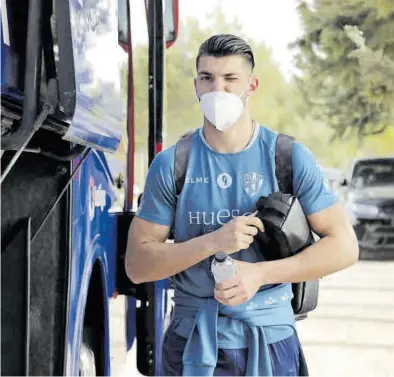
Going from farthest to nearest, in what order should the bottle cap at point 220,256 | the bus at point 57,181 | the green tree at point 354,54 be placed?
the green tree at point 354,54 < the bottle cap at point 220,256 < the bus at point 57,181

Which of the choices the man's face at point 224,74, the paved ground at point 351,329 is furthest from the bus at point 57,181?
the paved ground at point 351,329

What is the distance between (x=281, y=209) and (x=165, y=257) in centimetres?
31

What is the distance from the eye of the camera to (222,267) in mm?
2143

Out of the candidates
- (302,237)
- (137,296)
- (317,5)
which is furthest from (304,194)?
(317,5)

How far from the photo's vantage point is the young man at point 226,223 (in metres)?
2.26

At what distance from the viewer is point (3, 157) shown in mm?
1713

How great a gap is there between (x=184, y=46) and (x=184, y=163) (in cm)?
2761

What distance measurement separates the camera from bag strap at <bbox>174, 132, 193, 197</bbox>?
230cm

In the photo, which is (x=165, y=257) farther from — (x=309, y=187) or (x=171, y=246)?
(x=309, y=187)

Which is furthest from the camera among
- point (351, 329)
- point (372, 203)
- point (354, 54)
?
point (354, 54)

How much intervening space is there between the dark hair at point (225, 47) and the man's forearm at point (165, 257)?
0.48 meters

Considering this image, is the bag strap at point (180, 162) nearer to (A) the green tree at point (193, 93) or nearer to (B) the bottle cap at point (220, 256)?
(B) the bottle cap at point (220, 256)

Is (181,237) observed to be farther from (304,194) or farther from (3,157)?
(3,157)

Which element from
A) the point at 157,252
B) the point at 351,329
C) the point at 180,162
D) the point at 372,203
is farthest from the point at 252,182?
the point at 372,203
